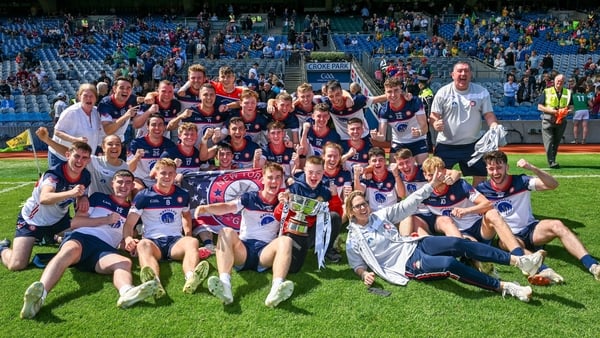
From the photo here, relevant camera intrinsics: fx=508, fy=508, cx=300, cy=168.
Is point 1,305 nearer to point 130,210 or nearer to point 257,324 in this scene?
point 130,210

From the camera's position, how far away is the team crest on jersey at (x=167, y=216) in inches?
205

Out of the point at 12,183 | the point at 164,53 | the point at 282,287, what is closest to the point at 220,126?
the point at 282,287

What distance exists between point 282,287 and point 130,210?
1.89m

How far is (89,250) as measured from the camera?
15.8 ft

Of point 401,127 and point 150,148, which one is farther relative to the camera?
point 401,127

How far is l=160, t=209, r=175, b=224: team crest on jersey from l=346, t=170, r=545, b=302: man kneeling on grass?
1810mm

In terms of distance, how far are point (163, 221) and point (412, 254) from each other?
99.1 inches

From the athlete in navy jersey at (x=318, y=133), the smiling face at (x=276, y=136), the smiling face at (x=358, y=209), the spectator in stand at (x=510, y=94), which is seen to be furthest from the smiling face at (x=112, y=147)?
the spectator in stand at (x=510, y=94)

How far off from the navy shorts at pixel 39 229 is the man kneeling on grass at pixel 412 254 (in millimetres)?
3166

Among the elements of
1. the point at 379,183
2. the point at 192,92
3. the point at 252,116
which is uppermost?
the point at 192,92

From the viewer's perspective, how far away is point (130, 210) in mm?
5137

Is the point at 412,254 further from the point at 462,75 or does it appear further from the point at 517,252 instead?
the point at 462,75

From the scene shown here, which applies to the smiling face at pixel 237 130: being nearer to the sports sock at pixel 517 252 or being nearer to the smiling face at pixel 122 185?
the smiling face at pixel 122 185

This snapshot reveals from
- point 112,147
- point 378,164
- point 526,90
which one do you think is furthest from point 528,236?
point 526,90
